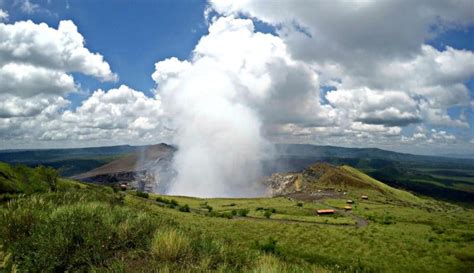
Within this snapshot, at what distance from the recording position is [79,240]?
998cm

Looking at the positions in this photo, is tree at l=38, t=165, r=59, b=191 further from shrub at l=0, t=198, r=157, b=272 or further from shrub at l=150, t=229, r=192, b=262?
shrub at l=150, t=229, r=192, b=262

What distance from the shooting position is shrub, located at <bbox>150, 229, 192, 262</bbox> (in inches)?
362

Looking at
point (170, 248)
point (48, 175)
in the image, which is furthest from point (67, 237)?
point (48, 175)

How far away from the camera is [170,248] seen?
9242 mm

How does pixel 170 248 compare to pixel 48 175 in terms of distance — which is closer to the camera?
pixel 170 248

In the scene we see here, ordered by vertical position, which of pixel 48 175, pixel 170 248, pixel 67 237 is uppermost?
pixel 67 237

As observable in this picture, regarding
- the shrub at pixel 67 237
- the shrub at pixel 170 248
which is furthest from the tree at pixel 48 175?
the shrub at pixel 170 248

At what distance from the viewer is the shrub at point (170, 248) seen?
9.20 metres

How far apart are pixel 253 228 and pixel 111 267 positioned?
244 feet

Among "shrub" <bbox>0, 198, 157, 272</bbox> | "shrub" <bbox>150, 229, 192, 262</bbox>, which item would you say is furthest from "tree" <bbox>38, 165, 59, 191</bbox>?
"shrub" <bbox>150, 229, 192, 262</bbox>

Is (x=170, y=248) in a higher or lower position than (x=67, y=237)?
lower

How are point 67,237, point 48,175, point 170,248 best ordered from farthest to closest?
point 48,175, point 67,237, point 170,248

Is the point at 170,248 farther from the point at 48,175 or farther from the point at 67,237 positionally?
the point at 48,175

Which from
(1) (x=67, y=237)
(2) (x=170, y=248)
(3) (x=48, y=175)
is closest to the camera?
(2) (x=170, y=248)
